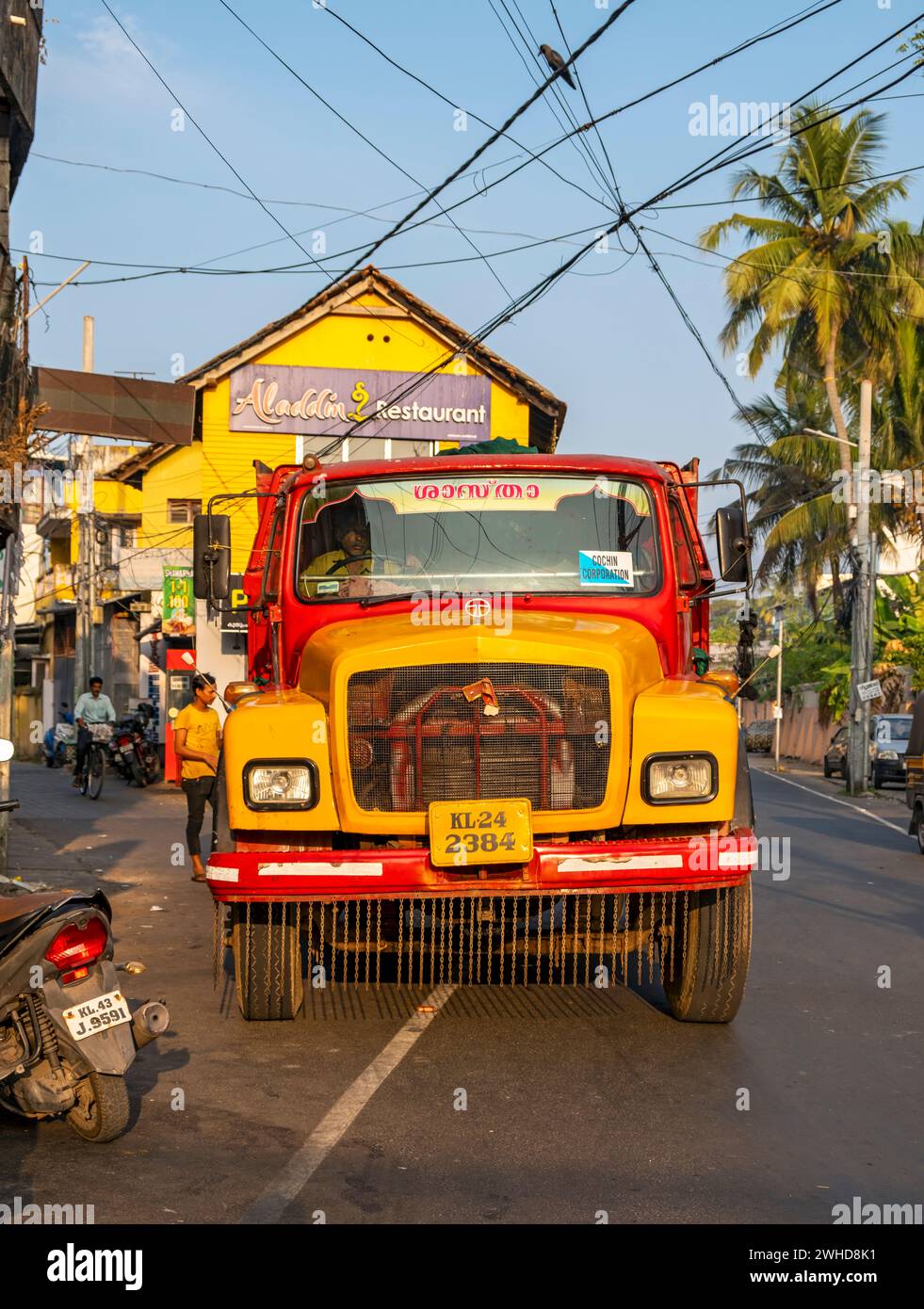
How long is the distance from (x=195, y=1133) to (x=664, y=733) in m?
2.68

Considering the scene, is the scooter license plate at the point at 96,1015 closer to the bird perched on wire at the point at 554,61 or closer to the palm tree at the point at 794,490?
the bird perched on wire at the point at 554,61

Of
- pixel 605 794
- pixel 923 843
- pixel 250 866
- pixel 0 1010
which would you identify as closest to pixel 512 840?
pixel 605 794

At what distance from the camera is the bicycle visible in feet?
77.2

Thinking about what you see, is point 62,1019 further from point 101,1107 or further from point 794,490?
point 794,490

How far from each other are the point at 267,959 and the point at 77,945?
6.78 ft

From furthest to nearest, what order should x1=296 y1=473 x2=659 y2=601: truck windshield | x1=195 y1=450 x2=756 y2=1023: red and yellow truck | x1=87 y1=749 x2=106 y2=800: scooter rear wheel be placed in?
1. x1=87 y1=749 x2=106 y2=800: scooter rear wheel
2. x1=296 y1=473 x2=659 y2=601: truck windshield
3. x1=195 y1=450 x2=756 y2=1023: red and yellow truck

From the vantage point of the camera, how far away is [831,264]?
3872 centimetres

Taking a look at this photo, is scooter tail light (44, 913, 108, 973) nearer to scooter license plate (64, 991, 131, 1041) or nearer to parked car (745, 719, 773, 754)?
scooter license plate (64, 991, 131, 1041)

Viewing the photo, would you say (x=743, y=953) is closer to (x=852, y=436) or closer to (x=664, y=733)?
(x=664, y=733)

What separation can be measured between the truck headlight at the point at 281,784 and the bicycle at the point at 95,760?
56.2ft

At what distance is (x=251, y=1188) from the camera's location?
498 centimetres

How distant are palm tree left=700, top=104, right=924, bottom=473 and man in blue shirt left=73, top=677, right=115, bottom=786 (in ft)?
68.7

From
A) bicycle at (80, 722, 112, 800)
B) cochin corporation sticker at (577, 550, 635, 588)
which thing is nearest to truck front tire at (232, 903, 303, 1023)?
cochin corporation sticker at (577, 550, 635, 588)

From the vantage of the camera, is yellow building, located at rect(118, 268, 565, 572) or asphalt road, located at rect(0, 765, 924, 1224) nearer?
asphalt road, located at rect(0, 765, 924, 1224)
